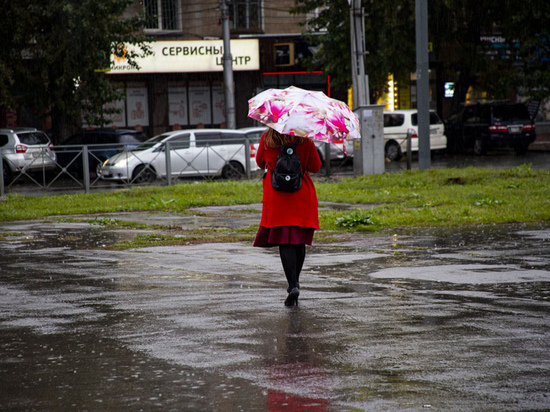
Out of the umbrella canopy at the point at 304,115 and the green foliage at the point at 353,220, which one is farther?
the green foliage at the point at 353,220

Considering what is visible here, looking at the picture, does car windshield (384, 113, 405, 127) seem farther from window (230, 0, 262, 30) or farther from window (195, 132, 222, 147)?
window (230, 0, 262, 30)

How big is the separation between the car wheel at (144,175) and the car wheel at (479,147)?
1414 cm

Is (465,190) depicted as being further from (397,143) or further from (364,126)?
(397,143)

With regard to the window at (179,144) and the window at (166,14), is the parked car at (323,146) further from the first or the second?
the window at (166,14)

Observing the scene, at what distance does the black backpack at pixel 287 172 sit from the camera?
665 centimetres

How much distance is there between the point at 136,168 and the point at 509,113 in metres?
15.1

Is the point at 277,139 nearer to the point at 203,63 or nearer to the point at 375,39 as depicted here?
the point at 375,39

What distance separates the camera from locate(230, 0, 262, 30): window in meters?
37.3

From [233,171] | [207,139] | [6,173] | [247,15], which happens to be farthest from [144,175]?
[247,15]

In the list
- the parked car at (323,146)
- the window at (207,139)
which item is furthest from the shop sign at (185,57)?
the window at (207,139)

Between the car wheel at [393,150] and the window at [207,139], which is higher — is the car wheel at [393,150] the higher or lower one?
the lower one

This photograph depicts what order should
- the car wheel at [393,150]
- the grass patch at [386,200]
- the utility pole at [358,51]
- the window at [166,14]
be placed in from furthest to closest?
the window at [166,14] < the car wheel at [393,150] < the utility pole at [358,51] < the grass patch at [386,200]

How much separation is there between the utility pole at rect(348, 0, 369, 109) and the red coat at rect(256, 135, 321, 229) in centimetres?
1542

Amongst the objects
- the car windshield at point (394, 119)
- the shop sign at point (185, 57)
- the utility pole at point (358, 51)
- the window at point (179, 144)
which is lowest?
the window at point (179, 144)
